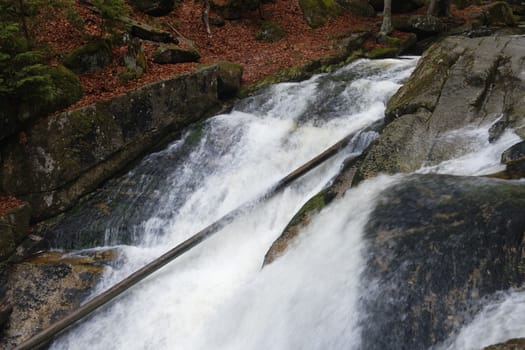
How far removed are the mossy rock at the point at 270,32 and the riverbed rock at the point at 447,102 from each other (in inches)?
330

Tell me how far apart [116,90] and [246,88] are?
12.7 feet

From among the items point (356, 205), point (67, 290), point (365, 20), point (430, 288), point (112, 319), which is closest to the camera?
point (430, 288)

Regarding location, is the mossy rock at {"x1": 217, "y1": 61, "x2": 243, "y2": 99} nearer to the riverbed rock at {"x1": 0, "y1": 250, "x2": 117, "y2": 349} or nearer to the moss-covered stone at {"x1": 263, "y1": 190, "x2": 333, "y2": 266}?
the riverbed rock at {"x1": 0, "y1": 250, "x2": 117, "y2": 349}

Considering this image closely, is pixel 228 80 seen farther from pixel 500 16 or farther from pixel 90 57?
pixel 500 16

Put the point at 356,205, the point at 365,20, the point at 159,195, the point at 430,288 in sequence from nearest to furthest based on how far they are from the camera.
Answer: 1. the point at 430,288
2. the point at 356,205
3. the point at 159,195
4. the point at 365,20

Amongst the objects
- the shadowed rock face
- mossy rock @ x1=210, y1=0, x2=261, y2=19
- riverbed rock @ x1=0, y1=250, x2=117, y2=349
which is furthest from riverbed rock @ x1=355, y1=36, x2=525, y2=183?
mossy rock @ x1=210, y1=0, x2=261, y2=19

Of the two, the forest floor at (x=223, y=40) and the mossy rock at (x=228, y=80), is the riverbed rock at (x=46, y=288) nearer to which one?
the forest floor at (x=223, y=40)

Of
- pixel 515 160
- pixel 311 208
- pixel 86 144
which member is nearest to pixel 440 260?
pixel 515 160

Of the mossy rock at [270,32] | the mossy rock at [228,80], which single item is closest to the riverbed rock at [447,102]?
the mossy rock at [228,80]

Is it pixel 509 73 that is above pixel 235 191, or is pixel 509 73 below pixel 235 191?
above

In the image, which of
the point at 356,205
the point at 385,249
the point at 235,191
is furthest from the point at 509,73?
the point at 235,191

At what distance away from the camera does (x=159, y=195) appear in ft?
27.3

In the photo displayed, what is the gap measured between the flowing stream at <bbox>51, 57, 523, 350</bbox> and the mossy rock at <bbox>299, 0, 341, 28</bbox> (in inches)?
268

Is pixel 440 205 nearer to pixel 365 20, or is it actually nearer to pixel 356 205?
pixel 356 205
